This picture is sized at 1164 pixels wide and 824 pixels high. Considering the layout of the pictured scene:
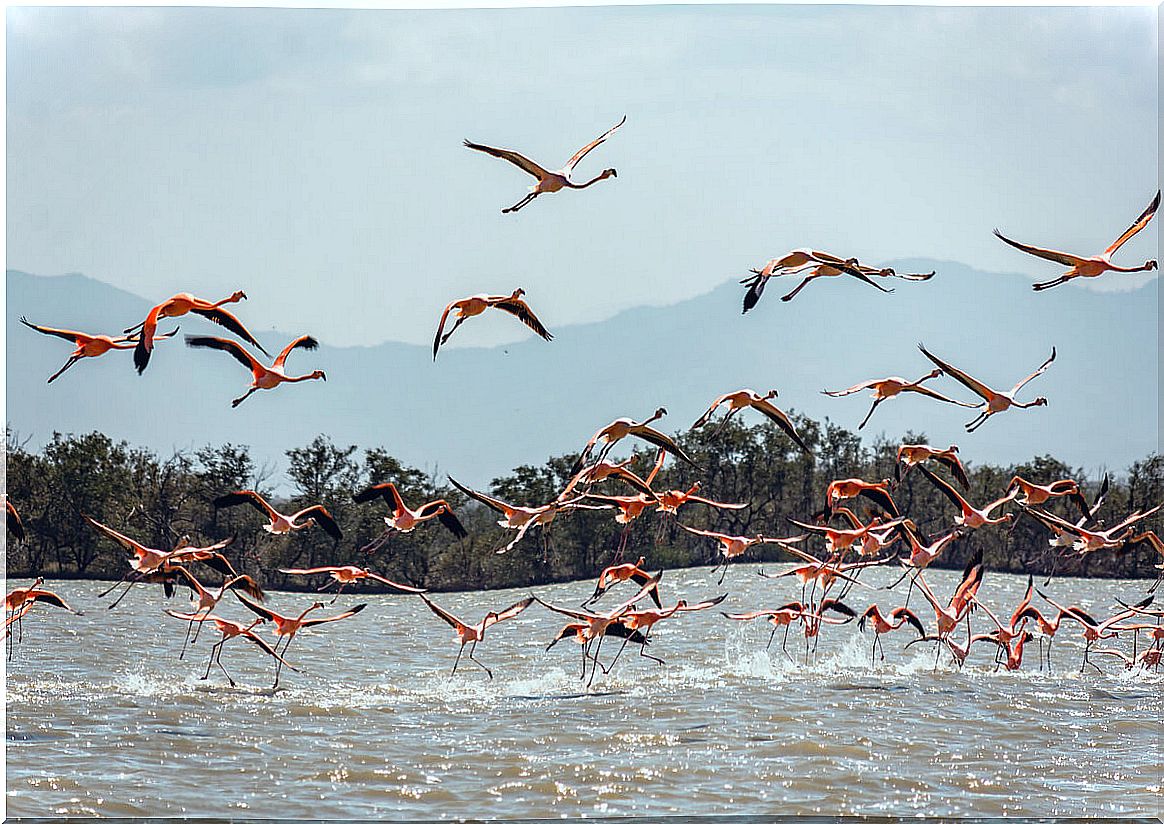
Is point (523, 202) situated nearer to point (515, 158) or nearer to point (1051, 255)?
point (515, 158)

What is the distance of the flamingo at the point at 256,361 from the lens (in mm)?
9180

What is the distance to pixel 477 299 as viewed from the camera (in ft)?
30.2

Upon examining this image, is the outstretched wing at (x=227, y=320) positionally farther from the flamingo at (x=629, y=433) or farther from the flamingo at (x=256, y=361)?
the flamingo at (x=629, y=433)

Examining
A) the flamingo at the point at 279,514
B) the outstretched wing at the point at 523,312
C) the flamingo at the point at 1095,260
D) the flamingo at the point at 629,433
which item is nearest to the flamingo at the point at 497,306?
the outstretched wing at the point at 523,312

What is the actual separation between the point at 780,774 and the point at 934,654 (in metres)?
5.88

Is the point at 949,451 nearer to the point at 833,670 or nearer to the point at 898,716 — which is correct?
the point at 898,716

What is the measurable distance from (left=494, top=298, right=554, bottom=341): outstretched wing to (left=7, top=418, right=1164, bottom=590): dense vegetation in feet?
39.3

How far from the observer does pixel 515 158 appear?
903 cm

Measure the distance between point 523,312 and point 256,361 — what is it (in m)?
1.91

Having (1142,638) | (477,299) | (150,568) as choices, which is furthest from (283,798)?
(1142,638)

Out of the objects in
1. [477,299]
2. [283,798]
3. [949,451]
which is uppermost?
[477,299]

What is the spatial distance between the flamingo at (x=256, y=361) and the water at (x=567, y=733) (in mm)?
2492

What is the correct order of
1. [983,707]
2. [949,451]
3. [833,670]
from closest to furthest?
1. [949,451]
2. [983,707]
3. [833,670]

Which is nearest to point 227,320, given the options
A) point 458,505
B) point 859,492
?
point 859,492
